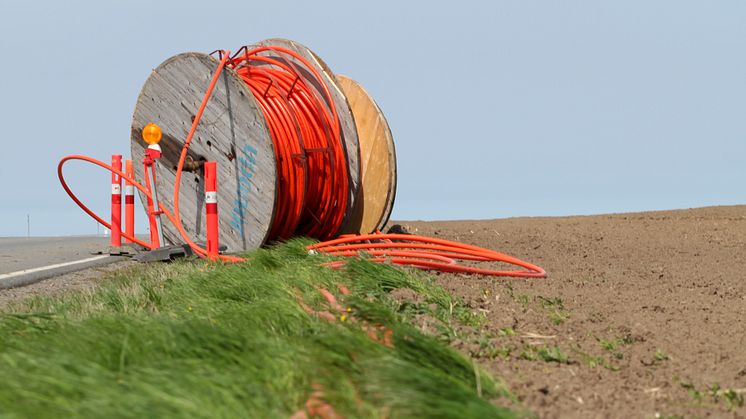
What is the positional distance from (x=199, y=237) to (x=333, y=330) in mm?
6922

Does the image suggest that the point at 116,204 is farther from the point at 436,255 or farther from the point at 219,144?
the point at 436,255

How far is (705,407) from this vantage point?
3.22 metres

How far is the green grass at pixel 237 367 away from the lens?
2.50 m

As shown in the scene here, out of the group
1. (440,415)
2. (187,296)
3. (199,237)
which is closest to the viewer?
(440,415)

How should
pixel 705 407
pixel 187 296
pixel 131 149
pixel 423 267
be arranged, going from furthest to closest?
1. pixel 131 149
2. pixel 423 267
3. pixel 187 296
4. pixel 705 407

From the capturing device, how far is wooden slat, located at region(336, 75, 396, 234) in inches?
423

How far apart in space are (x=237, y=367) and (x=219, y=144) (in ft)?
22.4

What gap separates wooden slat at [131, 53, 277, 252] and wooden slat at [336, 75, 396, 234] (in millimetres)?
1941

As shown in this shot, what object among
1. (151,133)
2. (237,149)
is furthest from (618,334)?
(151,133)

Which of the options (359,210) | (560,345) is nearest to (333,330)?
(560,345)

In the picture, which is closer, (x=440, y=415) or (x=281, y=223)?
(x=440, y=415)

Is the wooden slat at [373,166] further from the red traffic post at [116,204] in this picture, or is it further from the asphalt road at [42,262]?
the asphalt road at [42,262]

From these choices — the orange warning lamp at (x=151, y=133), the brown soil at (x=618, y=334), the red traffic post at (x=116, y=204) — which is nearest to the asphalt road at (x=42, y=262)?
the red traffic post at (x=116, y=204)

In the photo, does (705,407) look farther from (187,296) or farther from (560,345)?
(187,296)
